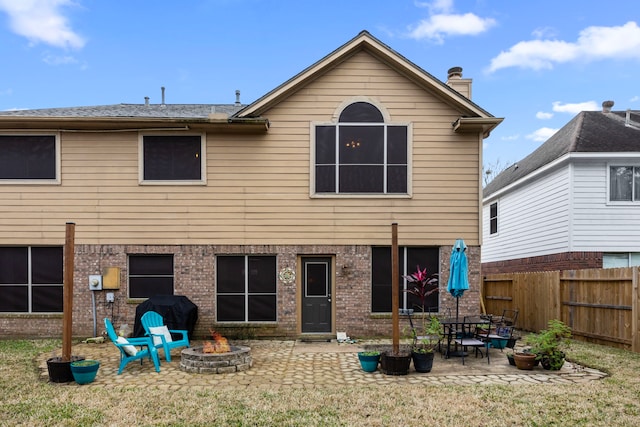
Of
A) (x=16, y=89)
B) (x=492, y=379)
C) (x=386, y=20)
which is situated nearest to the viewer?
(x=492, y=379)

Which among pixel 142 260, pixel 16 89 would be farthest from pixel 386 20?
pixel 16 89

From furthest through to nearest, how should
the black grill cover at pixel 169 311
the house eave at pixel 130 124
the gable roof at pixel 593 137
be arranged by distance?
the gable roof at pixel 593 137, the house eave at pixel 130 124, the black grill cover at pixel 169 311

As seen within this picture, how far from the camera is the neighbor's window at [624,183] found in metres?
13.2

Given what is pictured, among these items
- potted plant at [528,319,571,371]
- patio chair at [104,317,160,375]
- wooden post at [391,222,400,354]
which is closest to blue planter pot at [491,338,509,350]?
potted plant at [528,319,571,371]

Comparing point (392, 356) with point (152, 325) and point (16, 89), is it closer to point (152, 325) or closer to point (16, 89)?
point (152, 325)

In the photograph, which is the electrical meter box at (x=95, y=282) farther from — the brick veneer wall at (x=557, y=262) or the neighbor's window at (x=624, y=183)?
the neighbor's window at (x=624, y=183)

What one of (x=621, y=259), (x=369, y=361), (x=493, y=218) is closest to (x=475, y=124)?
(x=369, y=361)

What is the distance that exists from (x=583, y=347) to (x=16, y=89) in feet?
66.2

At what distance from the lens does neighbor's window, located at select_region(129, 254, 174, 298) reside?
1103 centimetres

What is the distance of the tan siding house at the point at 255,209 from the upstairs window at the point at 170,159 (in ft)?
0.08

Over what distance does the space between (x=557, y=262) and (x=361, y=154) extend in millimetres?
7453

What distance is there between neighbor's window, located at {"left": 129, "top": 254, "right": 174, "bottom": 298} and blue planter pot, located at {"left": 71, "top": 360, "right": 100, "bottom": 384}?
13.7 ft

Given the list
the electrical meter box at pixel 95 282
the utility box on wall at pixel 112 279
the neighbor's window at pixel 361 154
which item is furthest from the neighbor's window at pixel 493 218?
the electrical meter box at pixel 95 282

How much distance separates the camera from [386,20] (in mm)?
13875
